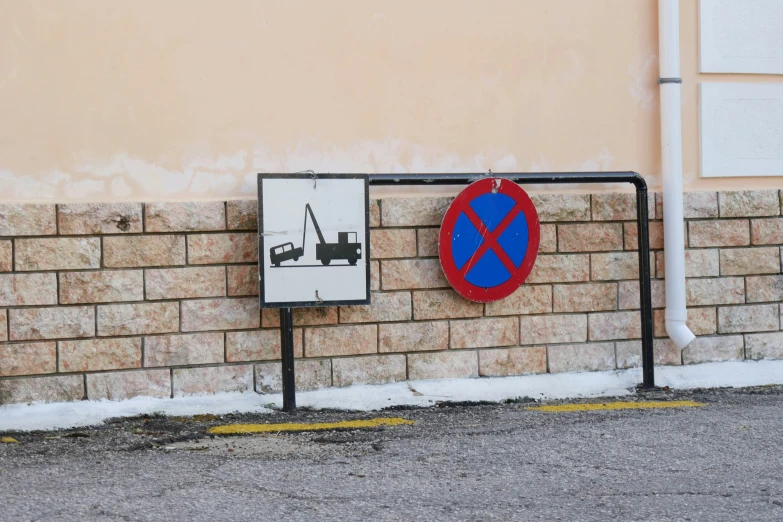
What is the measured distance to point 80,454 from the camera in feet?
16.0

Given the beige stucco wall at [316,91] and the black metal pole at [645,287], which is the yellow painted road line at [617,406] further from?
the beige stucco wall at [316,91]

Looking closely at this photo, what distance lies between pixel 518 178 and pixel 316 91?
4.62 feet

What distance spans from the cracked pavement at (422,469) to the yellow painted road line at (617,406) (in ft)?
0.55

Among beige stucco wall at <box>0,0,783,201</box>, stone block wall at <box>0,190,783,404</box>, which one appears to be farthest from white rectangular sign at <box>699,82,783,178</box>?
stone block wall at <box>0,190,783,404</box>

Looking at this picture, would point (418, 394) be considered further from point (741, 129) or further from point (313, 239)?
point (741, 129)

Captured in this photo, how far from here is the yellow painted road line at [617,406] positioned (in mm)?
6020

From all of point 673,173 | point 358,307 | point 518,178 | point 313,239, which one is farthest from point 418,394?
point 673,173

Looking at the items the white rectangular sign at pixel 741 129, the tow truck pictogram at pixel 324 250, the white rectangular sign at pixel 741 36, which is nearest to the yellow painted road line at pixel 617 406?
the tow truck pictogram at pixel 324 250

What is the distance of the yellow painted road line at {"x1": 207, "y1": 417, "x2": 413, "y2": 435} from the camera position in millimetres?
5445

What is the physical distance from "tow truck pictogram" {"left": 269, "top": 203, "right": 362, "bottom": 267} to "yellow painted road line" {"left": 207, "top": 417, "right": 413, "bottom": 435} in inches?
36.7

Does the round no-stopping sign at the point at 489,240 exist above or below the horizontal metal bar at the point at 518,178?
below

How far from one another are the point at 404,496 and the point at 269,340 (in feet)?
7.42

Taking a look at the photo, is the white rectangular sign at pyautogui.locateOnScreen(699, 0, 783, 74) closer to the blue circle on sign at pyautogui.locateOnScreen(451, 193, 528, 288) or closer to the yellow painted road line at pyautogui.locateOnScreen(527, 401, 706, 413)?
the blue circle on sign at pyautogui.locateOnScreen(451, 193, 528, 288)

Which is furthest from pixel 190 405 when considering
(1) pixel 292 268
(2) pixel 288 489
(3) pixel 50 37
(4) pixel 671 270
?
(4) pixel 671 270
